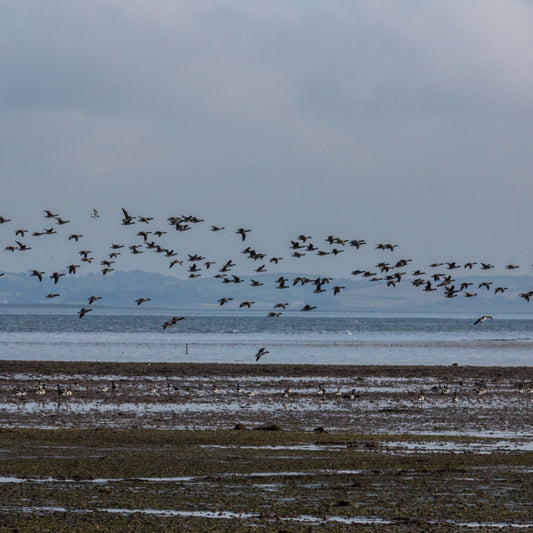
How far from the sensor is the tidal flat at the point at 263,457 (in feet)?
61.5

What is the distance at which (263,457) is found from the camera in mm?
26344

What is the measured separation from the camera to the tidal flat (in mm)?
18734

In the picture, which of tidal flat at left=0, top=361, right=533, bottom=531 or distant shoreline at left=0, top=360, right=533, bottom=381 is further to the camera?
distant shoreline at left=0, top=360, right=533, bottom=381

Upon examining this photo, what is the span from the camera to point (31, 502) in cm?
1962

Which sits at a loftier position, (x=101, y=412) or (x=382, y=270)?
(x=382, y=270)

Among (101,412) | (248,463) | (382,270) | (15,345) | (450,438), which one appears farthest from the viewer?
(15,345)

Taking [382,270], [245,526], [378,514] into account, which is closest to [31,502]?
[245,526]

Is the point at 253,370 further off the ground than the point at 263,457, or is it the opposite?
the point at 253,370

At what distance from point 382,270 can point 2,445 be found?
24539mm

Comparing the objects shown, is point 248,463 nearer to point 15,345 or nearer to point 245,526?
point 245,526

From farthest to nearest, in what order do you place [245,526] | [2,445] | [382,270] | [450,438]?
[382,270] → [450,438] → [2,445] → [245,526]

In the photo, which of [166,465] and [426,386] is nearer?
[166,465]

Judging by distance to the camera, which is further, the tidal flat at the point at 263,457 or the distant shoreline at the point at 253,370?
the distant shoreline at the point at 253,370

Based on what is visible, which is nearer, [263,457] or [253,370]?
[263,457]
